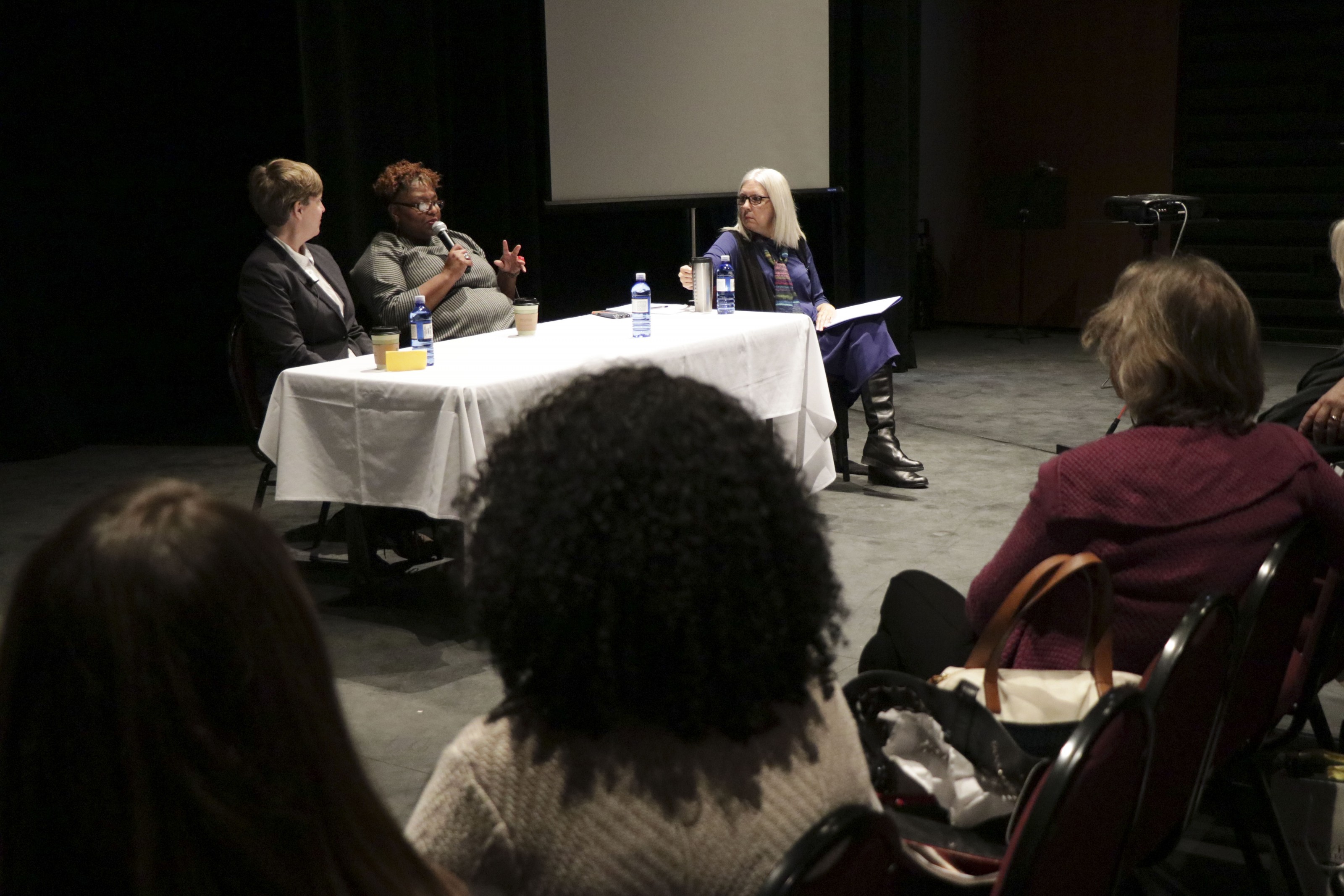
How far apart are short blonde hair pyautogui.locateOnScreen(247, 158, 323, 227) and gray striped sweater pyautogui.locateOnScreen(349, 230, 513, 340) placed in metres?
0.27

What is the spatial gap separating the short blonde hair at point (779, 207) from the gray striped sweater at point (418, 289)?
1.01 metres

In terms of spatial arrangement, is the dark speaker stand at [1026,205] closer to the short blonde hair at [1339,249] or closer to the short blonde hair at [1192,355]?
the short blonde hair at [1339,249]

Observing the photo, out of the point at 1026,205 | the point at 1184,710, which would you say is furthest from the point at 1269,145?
the point at 1184,710

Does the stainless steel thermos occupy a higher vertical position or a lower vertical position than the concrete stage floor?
higher

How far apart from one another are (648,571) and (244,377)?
10.1ft

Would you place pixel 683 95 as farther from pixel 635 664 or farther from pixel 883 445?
pixel 635 664

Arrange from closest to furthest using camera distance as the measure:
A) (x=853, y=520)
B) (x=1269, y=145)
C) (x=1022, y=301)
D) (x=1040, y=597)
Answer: (x=1040, y=597)
(x=853, y=520)
(x=1269, y=145)
(x=1022, y=301)

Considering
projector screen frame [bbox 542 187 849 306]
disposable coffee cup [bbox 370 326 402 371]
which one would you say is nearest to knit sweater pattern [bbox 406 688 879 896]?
disposable coffee cup [bbox 370 326 402 371]

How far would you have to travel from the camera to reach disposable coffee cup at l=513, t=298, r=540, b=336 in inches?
157

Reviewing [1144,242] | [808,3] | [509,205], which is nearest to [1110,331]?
[509,205]

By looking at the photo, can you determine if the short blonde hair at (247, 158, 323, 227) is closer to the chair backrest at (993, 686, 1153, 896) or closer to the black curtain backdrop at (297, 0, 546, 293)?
the black curtain backdrop at (297, 0, 546, 293)

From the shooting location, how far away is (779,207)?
4.73 meters

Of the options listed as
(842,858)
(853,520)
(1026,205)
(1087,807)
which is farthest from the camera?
(1026,205)

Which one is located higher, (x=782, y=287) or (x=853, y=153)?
(x=853, y=153)
